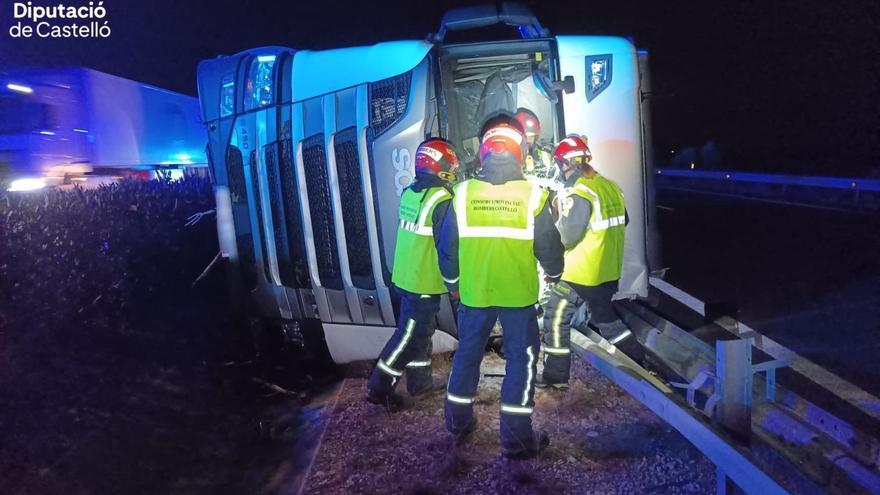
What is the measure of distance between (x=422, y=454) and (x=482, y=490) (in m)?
0.55

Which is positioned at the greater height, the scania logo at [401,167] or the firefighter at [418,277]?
the scania logo at [401,167]

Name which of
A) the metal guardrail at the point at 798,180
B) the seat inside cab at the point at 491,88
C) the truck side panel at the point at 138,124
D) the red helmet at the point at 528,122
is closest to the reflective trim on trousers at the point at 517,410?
the seat inside cab at the point at 491,88

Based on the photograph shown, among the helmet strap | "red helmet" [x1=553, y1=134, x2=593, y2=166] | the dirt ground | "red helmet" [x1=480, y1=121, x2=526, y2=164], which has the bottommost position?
the dirt ground

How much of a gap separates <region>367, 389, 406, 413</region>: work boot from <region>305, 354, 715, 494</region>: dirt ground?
0.05 m

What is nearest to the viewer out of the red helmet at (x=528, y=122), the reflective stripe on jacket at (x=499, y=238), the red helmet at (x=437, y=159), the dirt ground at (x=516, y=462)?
the dirt ground at (x=516, y=462)

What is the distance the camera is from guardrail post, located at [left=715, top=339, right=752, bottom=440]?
2.96 meters

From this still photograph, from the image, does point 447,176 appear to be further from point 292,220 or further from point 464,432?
point 464,432

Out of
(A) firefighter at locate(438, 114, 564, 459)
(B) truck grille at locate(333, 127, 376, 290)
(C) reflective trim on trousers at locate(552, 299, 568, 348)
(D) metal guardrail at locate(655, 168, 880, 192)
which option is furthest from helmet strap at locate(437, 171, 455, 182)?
(D) metal guardrail at locate(655, 168, 880, 192)

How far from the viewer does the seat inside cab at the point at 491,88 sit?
4.52 meters

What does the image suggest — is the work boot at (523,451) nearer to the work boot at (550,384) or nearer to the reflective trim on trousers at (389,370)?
the work boot at (550,384)

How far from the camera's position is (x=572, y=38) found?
175 inches

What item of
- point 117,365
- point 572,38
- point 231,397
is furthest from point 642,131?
point 117,365

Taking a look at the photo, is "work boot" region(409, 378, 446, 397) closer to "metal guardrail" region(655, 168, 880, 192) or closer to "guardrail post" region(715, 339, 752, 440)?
"guardrail post" region(715, 339, 752, 440)

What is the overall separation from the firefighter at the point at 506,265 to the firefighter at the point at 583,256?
2.06 feet
